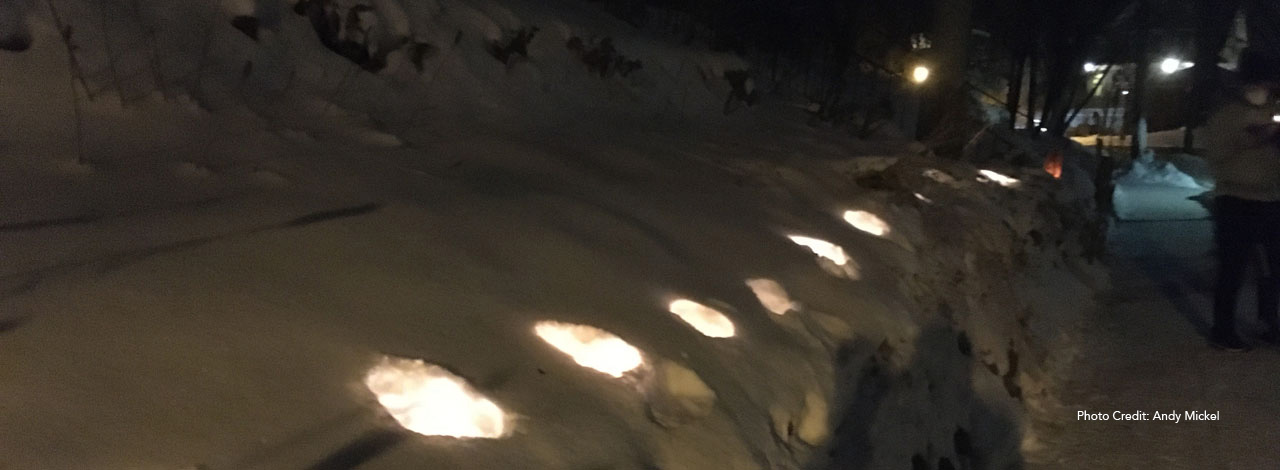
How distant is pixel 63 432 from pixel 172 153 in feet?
5.81

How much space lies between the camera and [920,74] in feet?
31.3

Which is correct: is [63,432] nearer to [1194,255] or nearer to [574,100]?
[574,100]

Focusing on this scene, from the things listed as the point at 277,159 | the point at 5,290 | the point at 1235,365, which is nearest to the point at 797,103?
the point at 1235,365

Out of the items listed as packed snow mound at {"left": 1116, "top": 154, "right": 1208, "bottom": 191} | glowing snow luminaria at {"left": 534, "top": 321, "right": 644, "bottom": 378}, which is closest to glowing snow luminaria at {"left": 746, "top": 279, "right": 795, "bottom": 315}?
glowing snow luminaria at {"left": 534, "top": 321, "right": 644, "bottom": 378}

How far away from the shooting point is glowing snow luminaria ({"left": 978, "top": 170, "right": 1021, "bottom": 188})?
7.16m

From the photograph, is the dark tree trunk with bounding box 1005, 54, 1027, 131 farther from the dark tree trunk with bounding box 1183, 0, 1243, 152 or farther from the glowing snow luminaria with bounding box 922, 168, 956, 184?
the glowing snow luminaria with bounding box 922, 168, 956, 184

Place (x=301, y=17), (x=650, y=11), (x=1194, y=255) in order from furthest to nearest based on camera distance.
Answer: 1. (x=650, y=11)
2. (x=1194, y=255)
3. (x=301, y=17)

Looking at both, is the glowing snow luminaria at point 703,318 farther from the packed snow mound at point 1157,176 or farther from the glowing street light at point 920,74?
the packed snow mound at point 1157,176

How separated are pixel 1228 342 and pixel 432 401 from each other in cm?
Answer: 492

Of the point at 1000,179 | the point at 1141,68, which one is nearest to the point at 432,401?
the point at 1000,179

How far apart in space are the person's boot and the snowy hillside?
795mm

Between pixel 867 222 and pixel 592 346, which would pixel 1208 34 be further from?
pixel 592 346

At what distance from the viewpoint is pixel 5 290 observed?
6.67ft

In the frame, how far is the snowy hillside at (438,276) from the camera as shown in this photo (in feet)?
6.36
